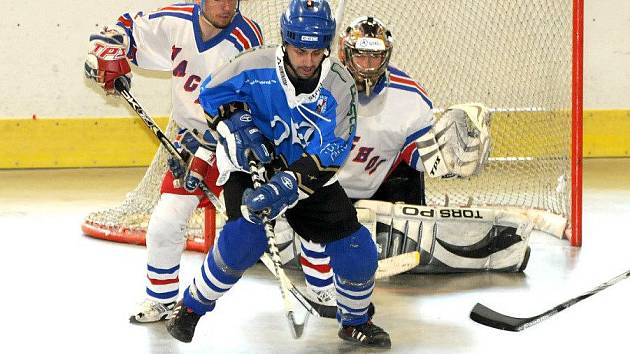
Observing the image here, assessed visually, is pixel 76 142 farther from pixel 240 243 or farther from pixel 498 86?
pixel 240 243

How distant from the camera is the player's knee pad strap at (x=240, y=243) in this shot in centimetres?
350

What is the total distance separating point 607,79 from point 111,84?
459cm

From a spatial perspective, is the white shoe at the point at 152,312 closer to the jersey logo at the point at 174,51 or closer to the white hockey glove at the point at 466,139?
the jersey logo at the point at 174,51

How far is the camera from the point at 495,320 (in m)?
3.78

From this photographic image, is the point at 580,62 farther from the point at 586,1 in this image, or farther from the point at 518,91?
the point at 586,1

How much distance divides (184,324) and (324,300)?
0.61m

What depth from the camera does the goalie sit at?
4422 mm

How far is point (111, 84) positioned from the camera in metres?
4.23

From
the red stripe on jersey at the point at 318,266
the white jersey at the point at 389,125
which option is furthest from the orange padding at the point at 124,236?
the red stripe on jersey at the point at 318,266

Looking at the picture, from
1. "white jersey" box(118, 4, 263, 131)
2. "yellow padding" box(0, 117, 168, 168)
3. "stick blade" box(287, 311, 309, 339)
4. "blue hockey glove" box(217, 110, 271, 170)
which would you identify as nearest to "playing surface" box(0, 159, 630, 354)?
"stick blade" box(287, 311, 309, 339)

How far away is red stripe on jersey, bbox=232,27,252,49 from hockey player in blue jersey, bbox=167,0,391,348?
0.55 metres

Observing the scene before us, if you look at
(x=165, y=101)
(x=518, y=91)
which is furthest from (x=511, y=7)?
(x=165, y=101)

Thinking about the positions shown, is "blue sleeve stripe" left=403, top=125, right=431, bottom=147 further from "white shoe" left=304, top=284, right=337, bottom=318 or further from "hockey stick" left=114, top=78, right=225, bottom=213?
"hockey stick" left=114, top=78, right=225, bottom=213

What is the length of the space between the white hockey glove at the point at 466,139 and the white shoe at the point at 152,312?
1156 mm
